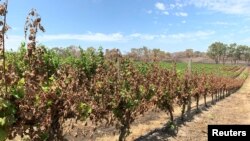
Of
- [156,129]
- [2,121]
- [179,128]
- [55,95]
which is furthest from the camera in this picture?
[179,128]

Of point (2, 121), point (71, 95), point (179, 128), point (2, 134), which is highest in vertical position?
point (71, 95)

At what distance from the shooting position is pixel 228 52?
159750 mm

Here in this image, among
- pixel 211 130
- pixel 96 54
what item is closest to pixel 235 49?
pixel 96 54

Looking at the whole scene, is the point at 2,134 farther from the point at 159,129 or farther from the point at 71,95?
the point at 159,129

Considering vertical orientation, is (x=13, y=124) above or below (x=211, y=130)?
above

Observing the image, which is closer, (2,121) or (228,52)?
(2,121)

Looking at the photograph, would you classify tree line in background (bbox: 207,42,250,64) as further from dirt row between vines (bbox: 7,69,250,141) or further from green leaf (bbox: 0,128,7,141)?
green leaf (bbox: 0,128,7,141)

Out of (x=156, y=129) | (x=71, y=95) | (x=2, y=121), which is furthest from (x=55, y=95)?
(x=156, y=129)

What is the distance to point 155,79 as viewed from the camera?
14.0 m

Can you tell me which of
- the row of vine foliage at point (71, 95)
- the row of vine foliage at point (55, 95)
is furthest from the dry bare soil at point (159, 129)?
the row of vine foliage at point (55, 95)

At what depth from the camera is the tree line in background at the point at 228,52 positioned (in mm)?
157500

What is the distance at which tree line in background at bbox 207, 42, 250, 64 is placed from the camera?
517 ft

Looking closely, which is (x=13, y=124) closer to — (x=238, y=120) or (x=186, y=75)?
(x=186, y=75)

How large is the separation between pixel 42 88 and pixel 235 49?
16253 centimetres
